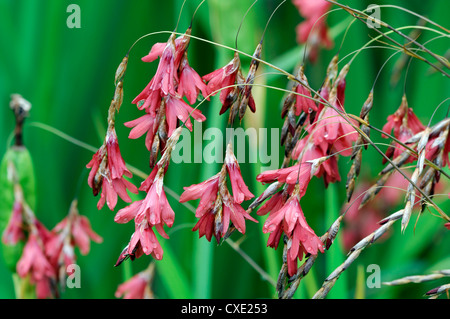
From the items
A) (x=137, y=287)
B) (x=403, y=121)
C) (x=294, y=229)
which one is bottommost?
(x=137, y=287)

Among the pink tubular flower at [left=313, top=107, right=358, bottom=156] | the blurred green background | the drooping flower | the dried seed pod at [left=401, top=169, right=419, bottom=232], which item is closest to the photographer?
the dried seed pod at [left=401, top=169, right=419, bottom=232]

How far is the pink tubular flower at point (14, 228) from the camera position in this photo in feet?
3.48

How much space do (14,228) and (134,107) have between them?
36 cm

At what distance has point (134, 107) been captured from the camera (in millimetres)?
1222

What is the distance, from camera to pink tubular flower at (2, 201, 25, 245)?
1061 mm

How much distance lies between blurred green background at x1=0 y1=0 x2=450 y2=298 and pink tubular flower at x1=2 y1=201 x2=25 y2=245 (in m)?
0.18

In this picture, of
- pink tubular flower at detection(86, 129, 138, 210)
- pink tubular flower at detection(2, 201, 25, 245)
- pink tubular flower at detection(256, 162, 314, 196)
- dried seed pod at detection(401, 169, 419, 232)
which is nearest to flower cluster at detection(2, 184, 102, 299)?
pink tubular flower at detection(2, 201, 25, 245)

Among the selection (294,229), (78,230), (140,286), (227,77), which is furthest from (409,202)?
(78,230)

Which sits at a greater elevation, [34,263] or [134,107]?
[134,107]

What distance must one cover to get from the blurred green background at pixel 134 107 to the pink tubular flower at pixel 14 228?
0.18 metres

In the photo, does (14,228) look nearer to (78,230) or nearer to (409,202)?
(78,230)

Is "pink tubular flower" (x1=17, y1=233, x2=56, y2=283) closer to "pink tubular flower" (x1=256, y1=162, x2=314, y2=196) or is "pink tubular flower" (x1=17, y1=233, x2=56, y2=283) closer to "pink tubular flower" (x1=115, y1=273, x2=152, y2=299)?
"pink tubular flower" (x1=115, y1=273, x2=152, y2=299)

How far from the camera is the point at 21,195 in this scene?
1.05m

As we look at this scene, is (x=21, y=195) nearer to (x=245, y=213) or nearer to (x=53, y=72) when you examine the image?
(x=53, y=72)
